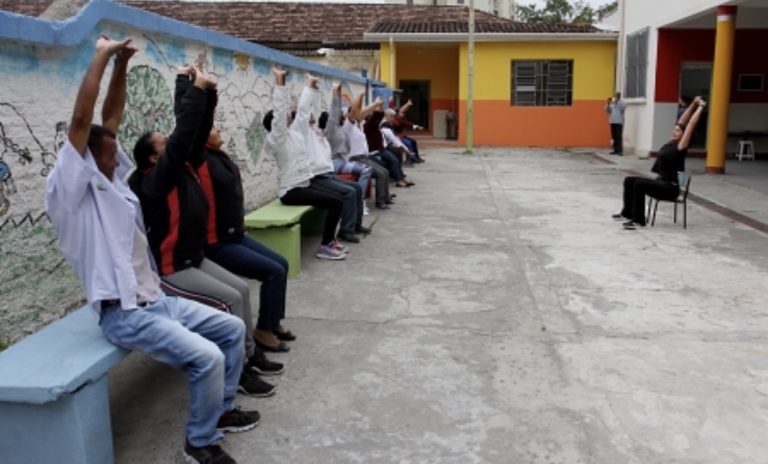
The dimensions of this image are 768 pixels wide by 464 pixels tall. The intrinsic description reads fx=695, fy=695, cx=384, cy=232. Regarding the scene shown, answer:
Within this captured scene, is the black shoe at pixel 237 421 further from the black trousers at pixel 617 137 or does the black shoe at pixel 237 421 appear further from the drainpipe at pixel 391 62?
the drainpipe at pixel 391 62

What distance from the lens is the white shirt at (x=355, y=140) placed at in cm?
865

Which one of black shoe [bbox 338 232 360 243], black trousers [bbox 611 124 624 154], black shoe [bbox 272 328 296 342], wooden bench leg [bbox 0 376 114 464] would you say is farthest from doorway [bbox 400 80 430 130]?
wooden bench leg [bbox 0 376 114 464]

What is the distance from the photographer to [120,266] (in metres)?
2.71

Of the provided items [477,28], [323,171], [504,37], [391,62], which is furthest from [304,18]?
[323,171]

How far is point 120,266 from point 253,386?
3.74 feet

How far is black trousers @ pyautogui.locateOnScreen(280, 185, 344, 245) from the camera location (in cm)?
625

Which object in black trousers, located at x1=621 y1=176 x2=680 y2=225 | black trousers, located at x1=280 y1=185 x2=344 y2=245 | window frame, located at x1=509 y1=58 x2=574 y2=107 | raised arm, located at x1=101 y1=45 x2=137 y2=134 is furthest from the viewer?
window frame, located at x1=509 y1=58 x2=574 y2=107

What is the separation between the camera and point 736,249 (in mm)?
6980

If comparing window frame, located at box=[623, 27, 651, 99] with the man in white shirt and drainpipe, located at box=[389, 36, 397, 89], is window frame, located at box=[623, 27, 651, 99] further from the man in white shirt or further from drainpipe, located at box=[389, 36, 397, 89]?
the man in white shirt

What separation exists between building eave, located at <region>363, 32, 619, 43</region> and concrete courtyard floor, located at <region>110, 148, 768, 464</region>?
43.8 feet

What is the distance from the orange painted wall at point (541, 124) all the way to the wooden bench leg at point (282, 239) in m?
16.0

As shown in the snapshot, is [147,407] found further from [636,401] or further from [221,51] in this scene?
[221,51]

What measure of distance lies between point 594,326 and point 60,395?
3.35 metres

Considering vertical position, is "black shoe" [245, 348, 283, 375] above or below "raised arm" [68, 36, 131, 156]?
below
